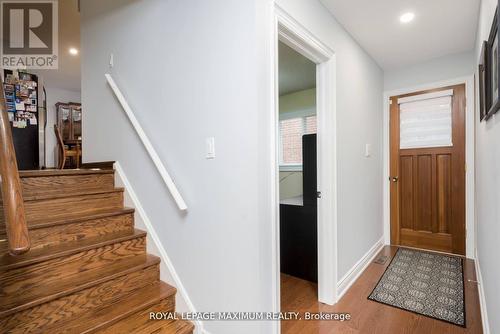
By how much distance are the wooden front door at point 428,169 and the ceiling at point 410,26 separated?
57 centimetres

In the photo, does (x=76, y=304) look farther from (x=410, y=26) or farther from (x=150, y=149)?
(x=410, y=26)

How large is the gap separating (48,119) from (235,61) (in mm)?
7032

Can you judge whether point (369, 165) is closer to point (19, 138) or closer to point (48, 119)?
point (19, 138)

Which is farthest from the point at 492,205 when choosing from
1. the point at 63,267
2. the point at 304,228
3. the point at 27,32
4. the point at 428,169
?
the point at 27,32

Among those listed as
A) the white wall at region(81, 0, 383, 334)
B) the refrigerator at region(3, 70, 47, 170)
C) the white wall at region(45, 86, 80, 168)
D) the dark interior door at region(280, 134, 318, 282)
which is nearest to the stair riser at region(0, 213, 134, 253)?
the white wall at region(81, 0, 383, 334)

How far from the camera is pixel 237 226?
1437 mm

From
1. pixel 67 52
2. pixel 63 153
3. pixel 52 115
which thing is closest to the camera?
pixel 67 52

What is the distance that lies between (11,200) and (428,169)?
3988 millimetres

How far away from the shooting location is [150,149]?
6.04 ft

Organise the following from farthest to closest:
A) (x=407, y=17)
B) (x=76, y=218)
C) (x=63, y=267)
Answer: (x=407, y=17)
(x=76, y=218)
(x=63, y=267)

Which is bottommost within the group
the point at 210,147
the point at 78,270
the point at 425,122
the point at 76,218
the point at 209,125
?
the point at 78,270

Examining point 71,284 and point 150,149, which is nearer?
point 71,284

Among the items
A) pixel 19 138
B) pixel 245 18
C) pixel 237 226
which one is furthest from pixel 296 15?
pixel 19 138

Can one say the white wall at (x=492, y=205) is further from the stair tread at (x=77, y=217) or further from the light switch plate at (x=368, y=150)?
the stair tread at (x=77, y=217)
